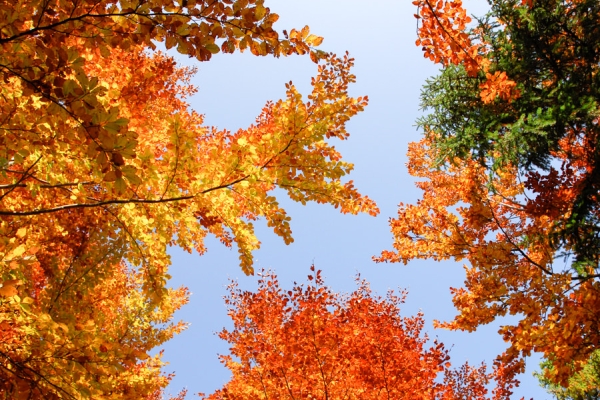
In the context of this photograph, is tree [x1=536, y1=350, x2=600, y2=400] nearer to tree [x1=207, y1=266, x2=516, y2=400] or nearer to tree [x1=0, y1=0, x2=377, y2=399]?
tree [x1=207, y1=266, x2=516, y2=400]

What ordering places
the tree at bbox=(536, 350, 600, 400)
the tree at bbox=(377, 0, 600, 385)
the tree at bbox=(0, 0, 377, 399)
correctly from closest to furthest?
the tree at bbox=(0, 0, 377, 399) < the tree at bbox=(377, 0, 600, 385) < the tree at bbox=(536, 350, 600, 400)

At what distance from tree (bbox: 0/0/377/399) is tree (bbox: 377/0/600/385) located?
9.14 feet

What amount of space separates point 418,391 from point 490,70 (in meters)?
5.91

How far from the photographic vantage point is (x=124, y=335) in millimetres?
5918

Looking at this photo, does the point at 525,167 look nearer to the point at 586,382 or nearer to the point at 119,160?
the point at 586,382

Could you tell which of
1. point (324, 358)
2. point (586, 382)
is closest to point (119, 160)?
point (324, 358)

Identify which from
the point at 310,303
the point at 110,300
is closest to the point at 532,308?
the point at 310,303

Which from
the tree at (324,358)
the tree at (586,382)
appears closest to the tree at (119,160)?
the tree at (324,358)

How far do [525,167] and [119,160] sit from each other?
770 cm

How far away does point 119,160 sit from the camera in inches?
50.4

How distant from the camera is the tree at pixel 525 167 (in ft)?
15.5

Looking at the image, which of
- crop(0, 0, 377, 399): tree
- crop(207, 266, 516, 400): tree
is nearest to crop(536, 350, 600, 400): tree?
crop(207, 266, 516, 400): tree

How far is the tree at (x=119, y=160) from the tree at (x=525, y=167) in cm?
279

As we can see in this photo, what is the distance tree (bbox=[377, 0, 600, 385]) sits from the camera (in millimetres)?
4711
